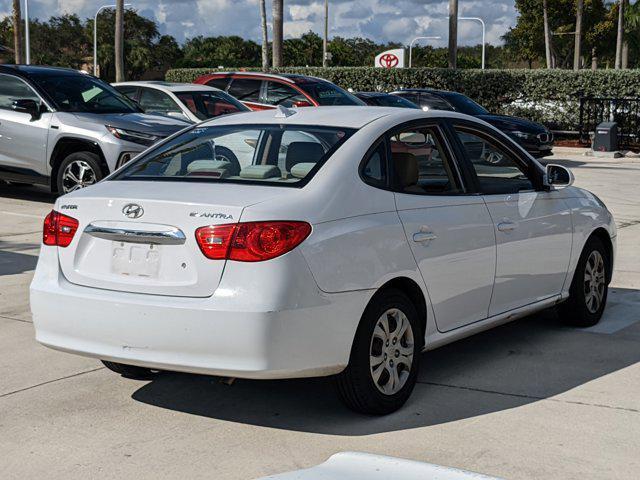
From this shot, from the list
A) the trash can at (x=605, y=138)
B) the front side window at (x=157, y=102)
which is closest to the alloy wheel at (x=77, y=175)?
the front side window at (x=157, y=102)

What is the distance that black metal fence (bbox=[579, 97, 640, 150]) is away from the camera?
29.0 m

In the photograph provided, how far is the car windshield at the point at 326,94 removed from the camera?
58.6ft

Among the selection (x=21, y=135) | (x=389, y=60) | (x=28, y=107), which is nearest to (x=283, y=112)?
(x=28, y=107)

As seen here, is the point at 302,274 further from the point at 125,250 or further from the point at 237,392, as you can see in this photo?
the point at 237,392

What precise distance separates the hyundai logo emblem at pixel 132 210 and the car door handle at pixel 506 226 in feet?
7.42

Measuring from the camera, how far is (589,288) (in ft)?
24.7

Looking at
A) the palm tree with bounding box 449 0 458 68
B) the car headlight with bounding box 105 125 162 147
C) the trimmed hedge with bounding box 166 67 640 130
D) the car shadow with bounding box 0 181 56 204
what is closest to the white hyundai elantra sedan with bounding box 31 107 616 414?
the car headlight with bounding box 105 125 162 147

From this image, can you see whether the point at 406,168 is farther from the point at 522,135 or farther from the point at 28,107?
the point at 522,135

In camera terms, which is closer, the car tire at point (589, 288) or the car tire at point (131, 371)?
the car tire at point (131, 371)

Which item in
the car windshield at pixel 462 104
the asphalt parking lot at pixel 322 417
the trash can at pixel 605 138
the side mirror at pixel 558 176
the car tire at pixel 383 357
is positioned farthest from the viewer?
the trash can at pixel 605 138

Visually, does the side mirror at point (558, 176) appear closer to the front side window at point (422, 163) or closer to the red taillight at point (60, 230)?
the front side window at point (422, 163)

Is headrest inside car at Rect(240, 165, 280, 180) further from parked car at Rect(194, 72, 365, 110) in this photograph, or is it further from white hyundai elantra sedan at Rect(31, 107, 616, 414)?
parked car at Rect(194, 72, 365, 110)

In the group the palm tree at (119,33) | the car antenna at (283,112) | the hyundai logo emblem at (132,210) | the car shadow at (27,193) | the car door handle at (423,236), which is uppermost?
the palm tree at (119,33)

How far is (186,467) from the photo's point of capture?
185 inches
